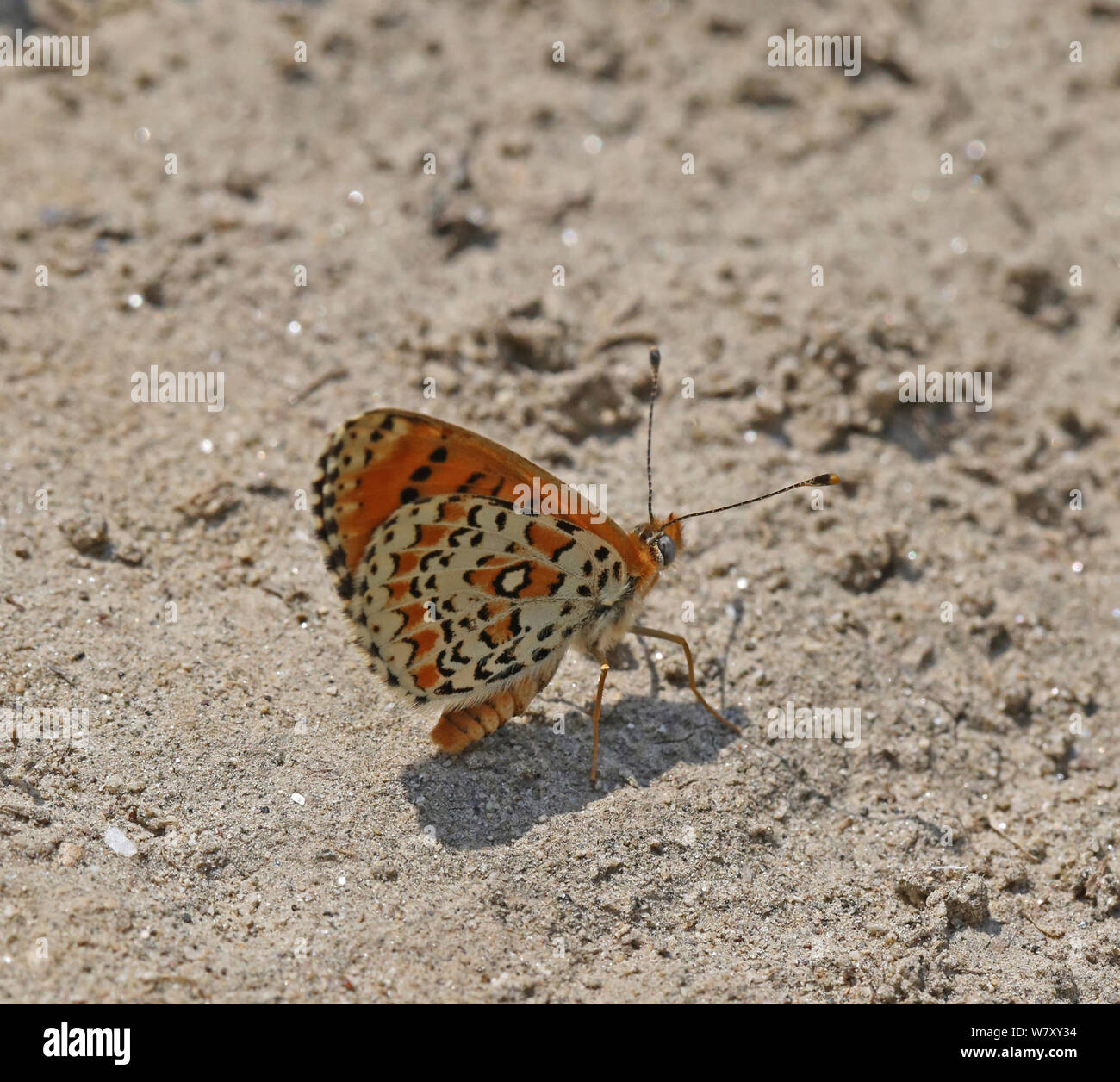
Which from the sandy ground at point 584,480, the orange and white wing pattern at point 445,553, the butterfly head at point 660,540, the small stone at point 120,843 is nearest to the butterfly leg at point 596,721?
the sandy ground at point 584,480

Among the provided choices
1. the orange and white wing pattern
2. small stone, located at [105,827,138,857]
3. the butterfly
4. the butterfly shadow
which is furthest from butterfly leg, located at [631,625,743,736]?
small stone, located at [105,827,138,857]

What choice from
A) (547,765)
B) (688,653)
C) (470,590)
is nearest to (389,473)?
(470,590)

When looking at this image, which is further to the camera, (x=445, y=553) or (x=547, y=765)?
(x=547, y=765)

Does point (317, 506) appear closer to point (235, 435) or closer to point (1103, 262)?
point (235, 435)

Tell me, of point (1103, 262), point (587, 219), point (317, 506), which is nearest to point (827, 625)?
point (317, 506)

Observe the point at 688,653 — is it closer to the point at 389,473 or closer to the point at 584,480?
the point at 584,480

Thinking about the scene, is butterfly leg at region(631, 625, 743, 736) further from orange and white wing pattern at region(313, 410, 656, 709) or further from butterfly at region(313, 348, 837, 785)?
orange and white wing pattern at region(313, 410, 656, 709)

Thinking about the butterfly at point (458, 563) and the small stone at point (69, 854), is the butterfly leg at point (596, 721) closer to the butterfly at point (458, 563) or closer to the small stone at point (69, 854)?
the butterfly at point (458, 563)
